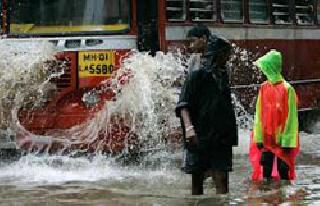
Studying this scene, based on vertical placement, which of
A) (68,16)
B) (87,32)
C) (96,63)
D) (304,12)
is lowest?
(96,63)

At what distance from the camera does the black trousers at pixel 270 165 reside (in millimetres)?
8656

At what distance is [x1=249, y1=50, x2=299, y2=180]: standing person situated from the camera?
8500 millimetres

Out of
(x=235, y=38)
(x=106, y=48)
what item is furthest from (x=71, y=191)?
(x=235, y=38)

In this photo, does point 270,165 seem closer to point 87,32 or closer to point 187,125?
point 187,125

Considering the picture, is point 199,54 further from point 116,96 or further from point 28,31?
point 28,31

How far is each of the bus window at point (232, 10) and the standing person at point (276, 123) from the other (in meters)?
4.08

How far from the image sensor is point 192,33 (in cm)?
746

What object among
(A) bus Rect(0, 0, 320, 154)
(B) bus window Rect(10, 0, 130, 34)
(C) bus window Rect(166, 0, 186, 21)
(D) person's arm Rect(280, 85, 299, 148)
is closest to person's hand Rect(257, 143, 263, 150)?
(D) person's arm Rect(280, 85, 299, 148)

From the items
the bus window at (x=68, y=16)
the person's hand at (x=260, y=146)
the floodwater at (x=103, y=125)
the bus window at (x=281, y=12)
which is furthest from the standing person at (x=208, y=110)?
the bus window at (x=281, y=12)

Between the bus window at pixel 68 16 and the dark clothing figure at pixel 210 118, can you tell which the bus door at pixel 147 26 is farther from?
the dark clothing figure at pixel 210 118

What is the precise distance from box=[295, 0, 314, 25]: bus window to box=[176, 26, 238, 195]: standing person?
8.01 meters

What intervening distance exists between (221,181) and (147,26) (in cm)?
387

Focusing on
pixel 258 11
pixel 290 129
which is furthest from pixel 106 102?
pixel 258 11

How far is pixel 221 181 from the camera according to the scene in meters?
7.49
